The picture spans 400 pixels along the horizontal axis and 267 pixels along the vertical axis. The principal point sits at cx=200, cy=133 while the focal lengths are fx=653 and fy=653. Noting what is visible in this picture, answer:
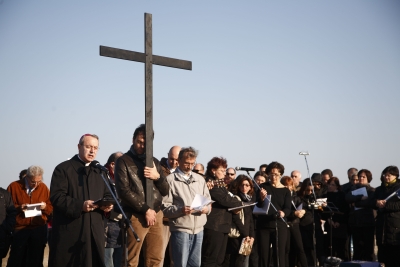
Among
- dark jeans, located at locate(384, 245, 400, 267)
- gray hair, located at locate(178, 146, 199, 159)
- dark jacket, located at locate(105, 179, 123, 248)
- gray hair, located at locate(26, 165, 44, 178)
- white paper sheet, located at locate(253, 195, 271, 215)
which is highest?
gray hair, located at locate(178, 146, 199, 159)

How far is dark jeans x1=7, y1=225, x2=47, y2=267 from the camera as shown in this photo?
11.4 m

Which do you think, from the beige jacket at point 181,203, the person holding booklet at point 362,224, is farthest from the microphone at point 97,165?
the person holding booklet at point 362,224

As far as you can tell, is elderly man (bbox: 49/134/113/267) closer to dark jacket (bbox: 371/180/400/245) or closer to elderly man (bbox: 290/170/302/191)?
dark jacket (bbox: 371/180/400/245)

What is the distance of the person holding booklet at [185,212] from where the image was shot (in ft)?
31.0

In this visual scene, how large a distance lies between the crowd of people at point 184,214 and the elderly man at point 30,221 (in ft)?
0.06

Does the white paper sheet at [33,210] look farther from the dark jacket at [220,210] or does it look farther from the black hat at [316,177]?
the black hat at [316,177]

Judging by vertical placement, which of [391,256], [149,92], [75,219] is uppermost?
[149,92]

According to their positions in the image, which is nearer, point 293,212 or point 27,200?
point 27,200

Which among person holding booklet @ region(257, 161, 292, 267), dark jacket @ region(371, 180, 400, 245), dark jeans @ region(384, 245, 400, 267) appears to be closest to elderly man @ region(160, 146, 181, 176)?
person holding booklet @ region(257, 161, 292, 267)

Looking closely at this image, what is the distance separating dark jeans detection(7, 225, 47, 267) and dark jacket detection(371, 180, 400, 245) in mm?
6521

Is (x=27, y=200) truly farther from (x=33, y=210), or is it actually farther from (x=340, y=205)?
(x=340, y=205)

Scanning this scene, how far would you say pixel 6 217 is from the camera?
11.0 meters

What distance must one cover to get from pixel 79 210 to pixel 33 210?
3.97 m

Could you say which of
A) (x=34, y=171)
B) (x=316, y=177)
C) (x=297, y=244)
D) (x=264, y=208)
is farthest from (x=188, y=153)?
(x=316, y=177)
